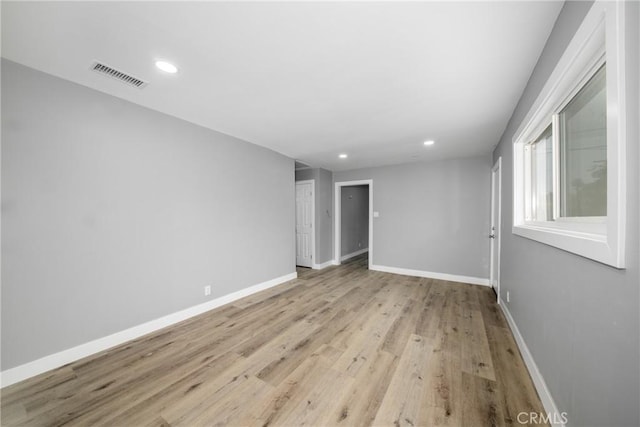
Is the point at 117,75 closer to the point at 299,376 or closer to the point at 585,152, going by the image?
the point at 299,376

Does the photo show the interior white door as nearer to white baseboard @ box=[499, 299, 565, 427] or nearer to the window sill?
white baseboard @ box=[499, 299, 565, 427]

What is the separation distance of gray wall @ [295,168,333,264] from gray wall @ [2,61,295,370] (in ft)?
7.41

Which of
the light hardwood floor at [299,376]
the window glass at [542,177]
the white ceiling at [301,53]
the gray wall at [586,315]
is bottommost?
the light hardwood floor at [299,376]

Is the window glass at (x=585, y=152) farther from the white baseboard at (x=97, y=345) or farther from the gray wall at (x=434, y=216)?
the white baseboard at (x=97, y=345)

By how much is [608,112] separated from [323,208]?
460 cm

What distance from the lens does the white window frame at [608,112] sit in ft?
2.48

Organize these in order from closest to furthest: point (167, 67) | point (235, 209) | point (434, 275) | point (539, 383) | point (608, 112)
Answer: point (608, 112) < point (539, 383) < point (167, 67) < point (235, 209) < point (434, 275)

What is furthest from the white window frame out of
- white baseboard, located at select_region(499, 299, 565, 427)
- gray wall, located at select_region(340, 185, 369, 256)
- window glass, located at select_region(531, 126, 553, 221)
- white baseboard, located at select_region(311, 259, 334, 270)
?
gray wall, located at select_region(340, 185, 369, 256)

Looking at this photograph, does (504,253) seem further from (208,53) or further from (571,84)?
(208,53)

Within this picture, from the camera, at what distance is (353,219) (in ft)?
Result: 21.1

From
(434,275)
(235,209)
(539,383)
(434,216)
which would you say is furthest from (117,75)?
(434,275)

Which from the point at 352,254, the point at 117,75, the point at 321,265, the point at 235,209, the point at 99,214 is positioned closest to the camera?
the point at 117,75

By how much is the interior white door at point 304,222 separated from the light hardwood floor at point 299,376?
2491mm

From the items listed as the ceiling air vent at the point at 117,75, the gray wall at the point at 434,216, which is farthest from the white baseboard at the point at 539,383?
the ceiling air vent at the point at 117,75
